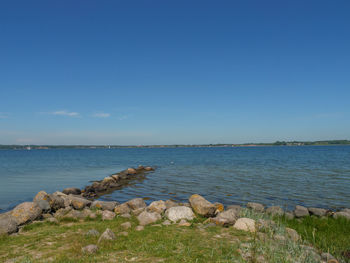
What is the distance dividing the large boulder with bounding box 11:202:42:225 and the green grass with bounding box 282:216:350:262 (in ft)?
39.3

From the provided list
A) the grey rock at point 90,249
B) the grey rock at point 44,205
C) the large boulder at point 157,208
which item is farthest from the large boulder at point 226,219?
the grey rock at point 44,205

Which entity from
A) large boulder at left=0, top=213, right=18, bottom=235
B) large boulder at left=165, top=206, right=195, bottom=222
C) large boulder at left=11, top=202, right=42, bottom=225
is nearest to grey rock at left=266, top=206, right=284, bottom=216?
large boulder at left=165, top=206, right=195, bottom=222

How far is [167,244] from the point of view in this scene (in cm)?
784

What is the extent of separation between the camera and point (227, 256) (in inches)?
269

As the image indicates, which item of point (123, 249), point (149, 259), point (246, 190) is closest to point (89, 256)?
point (123, 249)

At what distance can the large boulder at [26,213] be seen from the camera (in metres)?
10.9

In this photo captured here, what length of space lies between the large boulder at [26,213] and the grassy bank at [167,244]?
558 millimetres

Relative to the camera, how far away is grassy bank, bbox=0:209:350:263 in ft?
22.1

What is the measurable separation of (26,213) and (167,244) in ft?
25.0

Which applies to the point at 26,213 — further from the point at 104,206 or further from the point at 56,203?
the point at 104,206

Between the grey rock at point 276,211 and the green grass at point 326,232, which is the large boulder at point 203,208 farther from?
the grey rock at point 276,211

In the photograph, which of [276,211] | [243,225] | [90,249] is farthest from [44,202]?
[276,211]

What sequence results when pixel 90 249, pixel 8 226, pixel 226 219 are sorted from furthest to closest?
pixel 226 219 < pixel 8 226 < pixel 90 249

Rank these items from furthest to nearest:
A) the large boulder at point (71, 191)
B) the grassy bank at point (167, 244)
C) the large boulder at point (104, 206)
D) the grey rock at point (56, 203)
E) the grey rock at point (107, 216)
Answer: the large boulder at point (71, 191)
the large boulder at point (104, 206)
the grey rock at point (56, 203)
the grey rock at point (107, 216)
the grassy bank at point (167, 244)
